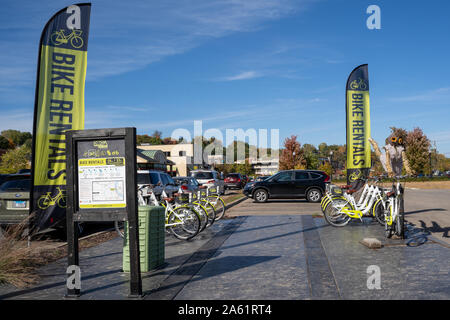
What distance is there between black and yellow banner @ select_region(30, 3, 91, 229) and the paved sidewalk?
144 cm

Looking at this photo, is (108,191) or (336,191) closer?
(108,191)

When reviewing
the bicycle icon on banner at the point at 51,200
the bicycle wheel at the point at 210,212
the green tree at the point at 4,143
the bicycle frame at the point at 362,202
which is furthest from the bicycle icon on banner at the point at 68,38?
the green tree at the point at 4,143

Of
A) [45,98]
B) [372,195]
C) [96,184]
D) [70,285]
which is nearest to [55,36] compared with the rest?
[45,98]

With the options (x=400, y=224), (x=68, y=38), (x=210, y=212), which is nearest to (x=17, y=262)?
(x=68, y=38)

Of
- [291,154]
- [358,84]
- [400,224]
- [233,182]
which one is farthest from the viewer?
[291,154]

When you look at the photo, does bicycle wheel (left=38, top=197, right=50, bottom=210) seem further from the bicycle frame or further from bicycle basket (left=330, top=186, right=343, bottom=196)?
bicycle basket (left=330, top=186, right=343, bottom=196)

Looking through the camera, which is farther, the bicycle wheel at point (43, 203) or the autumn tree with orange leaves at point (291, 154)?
the autumn tree with orange leaves at point (291, 154)

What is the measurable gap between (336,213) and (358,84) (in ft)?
19.8

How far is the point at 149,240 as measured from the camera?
6.73 meters

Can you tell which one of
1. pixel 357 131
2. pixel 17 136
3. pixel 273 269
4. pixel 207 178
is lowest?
pixel 273 269

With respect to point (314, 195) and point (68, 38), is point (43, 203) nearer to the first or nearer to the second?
point (68, 38)

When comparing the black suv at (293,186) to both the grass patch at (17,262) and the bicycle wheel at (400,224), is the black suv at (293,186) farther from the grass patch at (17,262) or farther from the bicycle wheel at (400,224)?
the grass patch at (17,262)

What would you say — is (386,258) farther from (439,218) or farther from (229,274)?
(439,218)

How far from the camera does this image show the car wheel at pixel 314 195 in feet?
71.4
